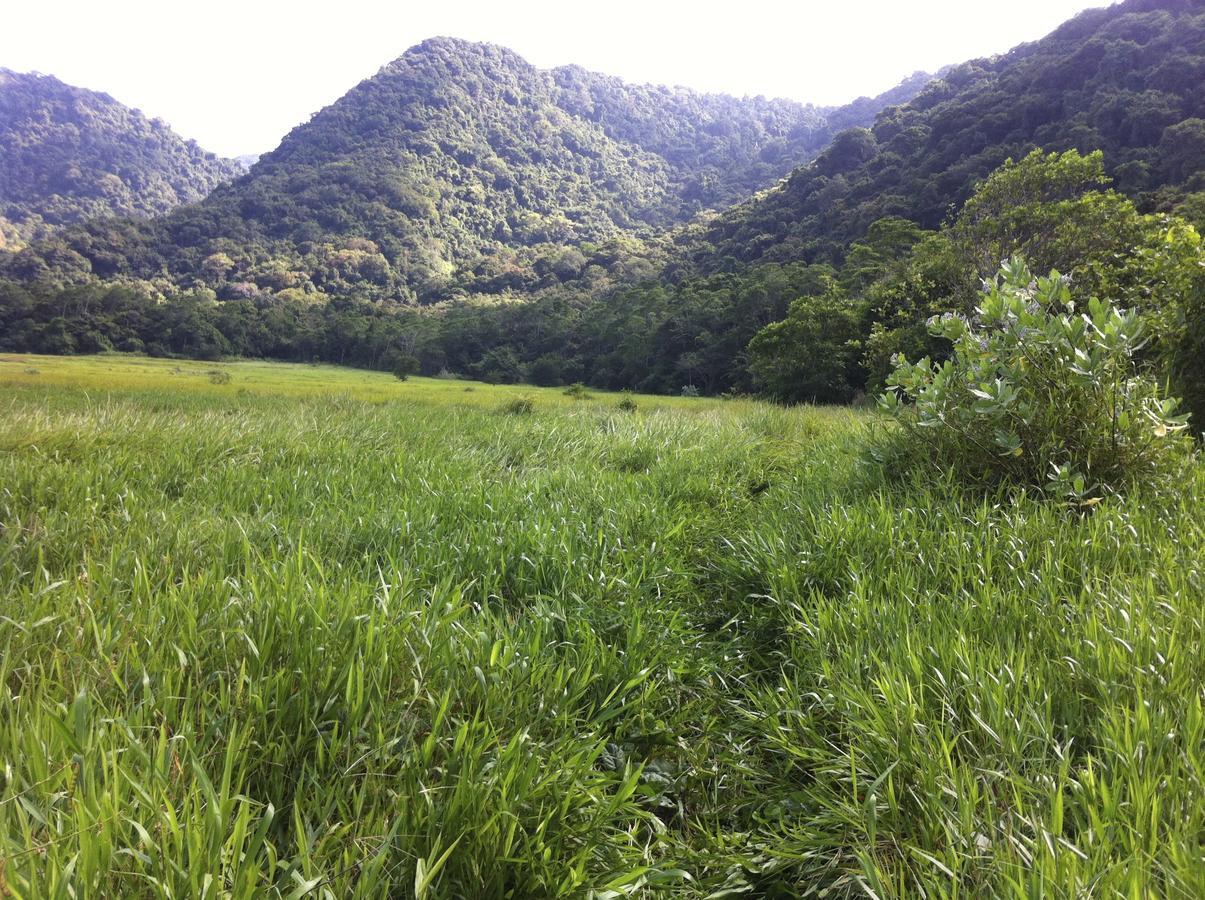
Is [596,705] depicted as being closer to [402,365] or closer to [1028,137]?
[402,365]

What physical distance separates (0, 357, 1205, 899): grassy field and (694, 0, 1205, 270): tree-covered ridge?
129 ft

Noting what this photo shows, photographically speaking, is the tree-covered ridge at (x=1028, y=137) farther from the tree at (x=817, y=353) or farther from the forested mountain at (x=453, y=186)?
the forested mountain at (x=453, y=186)

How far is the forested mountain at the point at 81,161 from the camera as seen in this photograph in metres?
131

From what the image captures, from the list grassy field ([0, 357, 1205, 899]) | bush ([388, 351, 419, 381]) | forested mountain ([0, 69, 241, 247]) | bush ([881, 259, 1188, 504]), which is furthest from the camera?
forested mountain ([0, 69, 241, 247])

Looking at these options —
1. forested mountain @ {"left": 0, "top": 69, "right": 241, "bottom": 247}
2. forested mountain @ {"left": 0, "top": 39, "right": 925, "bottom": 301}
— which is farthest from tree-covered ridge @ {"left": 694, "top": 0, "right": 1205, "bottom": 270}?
forested mountain @ {"left": 0, "top": 69, "right": 241, "bottom": 247}

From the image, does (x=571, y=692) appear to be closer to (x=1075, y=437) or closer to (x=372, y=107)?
(x=1075, y=437)

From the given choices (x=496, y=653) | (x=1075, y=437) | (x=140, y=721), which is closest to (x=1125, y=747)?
(x=496, y=653)

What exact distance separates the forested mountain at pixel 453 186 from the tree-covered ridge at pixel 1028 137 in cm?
4087

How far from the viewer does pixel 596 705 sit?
1.94 meters

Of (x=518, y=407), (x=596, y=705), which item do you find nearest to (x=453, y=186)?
(x=518, y=407)

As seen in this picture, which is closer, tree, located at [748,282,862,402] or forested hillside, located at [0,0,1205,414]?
forested hillside, located at [0,0,1205,414]

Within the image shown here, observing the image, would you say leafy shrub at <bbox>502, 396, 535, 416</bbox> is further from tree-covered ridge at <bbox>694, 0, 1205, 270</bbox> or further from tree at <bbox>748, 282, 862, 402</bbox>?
tree-covered ridge at <bbox>694, 0, 1205, 270</bbox>

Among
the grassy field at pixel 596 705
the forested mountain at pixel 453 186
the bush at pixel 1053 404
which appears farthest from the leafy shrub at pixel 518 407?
the forested mountain at pixel 453 186

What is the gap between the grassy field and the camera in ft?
3.56
